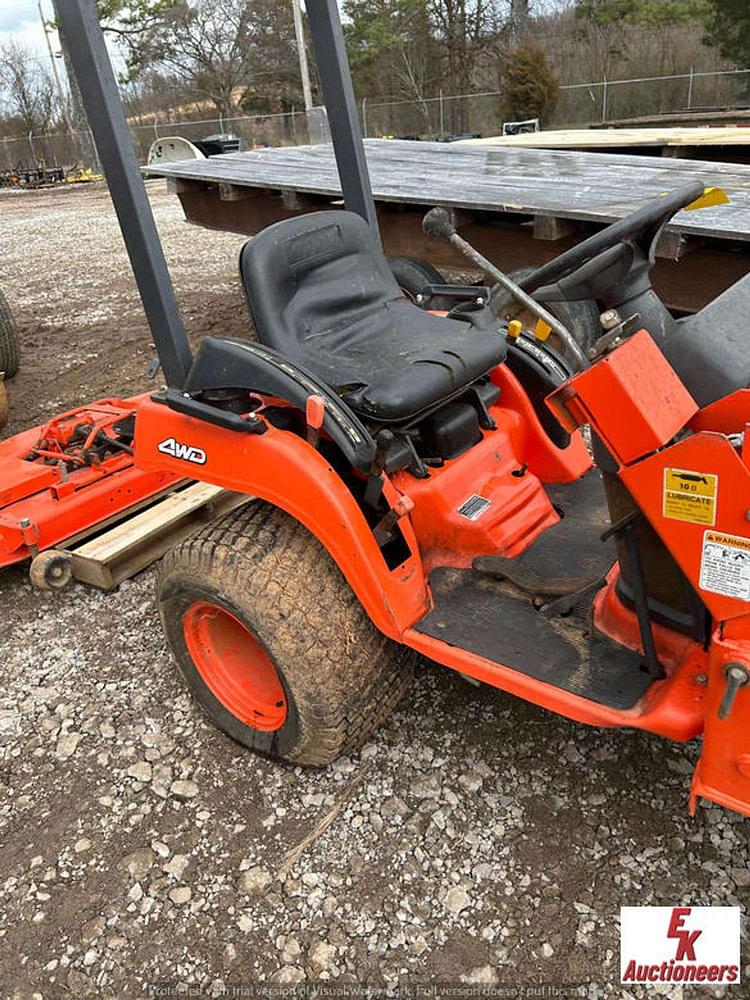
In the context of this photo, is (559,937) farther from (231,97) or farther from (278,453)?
(231,97)

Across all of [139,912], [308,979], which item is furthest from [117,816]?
[308,979]

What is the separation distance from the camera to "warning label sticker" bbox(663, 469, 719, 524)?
1.45 metres

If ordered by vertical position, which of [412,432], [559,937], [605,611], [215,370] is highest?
[215,370]

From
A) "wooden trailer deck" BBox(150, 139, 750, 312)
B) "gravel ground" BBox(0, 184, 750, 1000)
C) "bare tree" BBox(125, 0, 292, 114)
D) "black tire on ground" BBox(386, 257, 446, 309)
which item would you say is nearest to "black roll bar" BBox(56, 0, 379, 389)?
"gravel ground" BBox(0, 184, 750, 1000)

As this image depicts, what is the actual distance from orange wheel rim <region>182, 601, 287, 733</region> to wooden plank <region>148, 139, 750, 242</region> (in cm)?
292

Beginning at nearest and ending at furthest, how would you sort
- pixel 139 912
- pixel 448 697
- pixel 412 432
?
1. pixel 139 912
2. pixel 412 432
3. pixel 448 697

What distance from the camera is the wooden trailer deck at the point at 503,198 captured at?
13.7 ft

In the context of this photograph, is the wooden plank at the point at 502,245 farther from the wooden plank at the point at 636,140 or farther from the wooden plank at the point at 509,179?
the wooden plank at the point at 636,140

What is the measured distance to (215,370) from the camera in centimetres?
210

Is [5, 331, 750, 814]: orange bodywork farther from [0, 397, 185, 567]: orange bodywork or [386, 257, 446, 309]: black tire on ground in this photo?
[386, 257, 446, 309]: black tire on ground

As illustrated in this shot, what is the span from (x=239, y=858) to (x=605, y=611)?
1094 millimetres

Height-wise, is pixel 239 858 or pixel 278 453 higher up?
pixel 278 453

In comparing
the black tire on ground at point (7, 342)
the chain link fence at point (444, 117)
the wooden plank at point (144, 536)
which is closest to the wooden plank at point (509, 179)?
the black tire on ground at point (7, 342)

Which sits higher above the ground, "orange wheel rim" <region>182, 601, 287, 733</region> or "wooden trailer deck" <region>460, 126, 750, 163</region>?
"wooden trailer deck" <region>460, 126, 750, 163</region>
